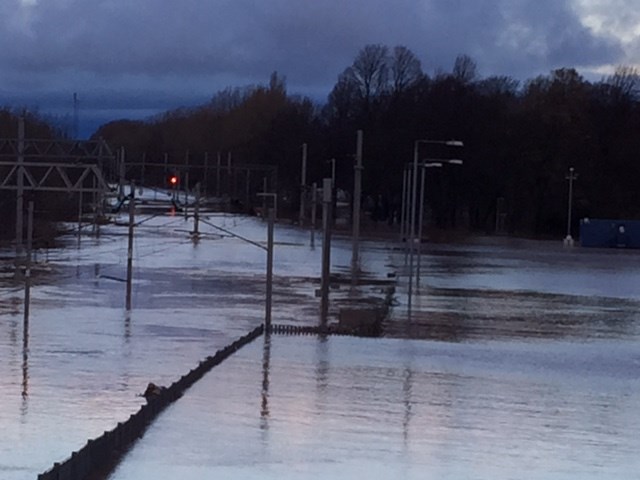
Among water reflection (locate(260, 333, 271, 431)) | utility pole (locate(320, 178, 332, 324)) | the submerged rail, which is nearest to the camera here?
the submerged rail

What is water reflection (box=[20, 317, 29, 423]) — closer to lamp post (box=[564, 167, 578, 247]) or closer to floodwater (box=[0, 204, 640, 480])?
floodwater (box=[0, 204, 640, 480])

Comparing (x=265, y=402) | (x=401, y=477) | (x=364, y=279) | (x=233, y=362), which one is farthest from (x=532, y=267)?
(x=401, y=477)

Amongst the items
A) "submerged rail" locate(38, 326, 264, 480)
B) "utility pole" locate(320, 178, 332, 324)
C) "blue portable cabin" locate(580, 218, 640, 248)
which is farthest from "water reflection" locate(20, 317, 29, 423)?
"blue portable cabin" locate(580, 218, 640, 248)

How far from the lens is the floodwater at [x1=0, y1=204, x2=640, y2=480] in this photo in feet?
53.7

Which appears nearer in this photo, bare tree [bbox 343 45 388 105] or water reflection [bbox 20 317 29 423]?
water reflection [bbox 20 317 29 423]

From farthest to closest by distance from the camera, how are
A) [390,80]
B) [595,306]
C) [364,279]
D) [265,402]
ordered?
[390,80]
[364,279]
[595,306]
[265,402]

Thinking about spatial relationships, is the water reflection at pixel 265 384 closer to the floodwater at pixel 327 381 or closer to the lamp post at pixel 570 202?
the floodwater at pixel 327 381

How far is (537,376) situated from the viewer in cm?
2634

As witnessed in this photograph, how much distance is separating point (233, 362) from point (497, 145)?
246 ft

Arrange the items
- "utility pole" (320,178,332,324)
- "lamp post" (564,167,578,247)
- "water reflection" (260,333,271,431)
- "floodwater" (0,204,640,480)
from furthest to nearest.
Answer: "lamp post" (564,167,578,247), "utility pole" (320,178,332,324), "water reflection" (260,333,271,431), "floodwater" (0,204,640,480)

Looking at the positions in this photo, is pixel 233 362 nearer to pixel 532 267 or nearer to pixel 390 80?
pixel 532 267

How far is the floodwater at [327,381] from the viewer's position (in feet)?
53.7

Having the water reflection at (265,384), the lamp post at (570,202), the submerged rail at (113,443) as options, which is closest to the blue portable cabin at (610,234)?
the lamp post at (570,202)

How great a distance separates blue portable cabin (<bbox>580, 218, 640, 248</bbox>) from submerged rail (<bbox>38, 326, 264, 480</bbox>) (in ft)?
235
